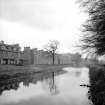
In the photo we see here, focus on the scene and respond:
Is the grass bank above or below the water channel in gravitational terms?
above

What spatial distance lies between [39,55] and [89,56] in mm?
57543

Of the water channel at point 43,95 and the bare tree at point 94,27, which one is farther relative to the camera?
the water channel at point 43,95

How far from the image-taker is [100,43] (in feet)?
39.8

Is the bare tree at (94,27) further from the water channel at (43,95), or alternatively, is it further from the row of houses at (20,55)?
the row of houses at (20,55)

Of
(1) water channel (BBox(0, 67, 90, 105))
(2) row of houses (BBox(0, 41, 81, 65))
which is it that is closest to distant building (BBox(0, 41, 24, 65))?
(2) row of houses (BBox(0, 41, 81, 65))

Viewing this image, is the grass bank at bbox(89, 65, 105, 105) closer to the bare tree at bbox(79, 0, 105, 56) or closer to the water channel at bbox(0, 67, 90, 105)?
the water channel at bbox(0, 67, 90, 105)

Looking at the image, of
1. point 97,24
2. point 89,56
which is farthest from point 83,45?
point 97,24

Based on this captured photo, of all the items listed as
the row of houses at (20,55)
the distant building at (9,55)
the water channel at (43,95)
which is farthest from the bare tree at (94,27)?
the distant building at (9,55)

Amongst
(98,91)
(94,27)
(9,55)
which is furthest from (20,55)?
(94,27)

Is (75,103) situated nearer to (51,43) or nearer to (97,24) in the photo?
(97,24)

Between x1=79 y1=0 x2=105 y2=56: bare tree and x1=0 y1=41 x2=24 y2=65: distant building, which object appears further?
x1=0 y1=41 x2=24 y2=65: distant building

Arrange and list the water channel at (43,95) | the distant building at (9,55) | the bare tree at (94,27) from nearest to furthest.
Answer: the bare tree at (94,27)
the water channel at (43,95)
the distant building at (9,55)

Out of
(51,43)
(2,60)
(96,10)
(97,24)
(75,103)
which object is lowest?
(75,103)

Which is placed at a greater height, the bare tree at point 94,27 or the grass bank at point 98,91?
the bare tree at point 94,27
